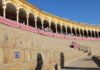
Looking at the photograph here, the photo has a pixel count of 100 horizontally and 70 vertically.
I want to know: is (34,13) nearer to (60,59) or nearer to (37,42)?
(60,59)

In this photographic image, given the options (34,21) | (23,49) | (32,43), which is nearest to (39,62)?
(32,43)

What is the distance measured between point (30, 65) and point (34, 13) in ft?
59.2

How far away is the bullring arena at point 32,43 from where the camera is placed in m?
16.2

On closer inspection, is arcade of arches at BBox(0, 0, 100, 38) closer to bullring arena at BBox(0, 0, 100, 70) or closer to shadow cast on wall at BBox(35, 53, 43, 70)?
bullring arena at BBox(0, 0, 100, 70)

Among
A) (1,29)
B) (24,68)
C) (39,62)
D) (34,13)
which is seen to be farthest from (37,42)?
(34,13)

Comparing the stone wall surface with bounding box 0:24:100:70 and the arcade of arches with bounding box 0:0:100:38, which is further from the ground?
the arcade of arches with bounding box 0:0:100:38

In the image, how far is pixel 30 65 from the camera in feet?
63.8

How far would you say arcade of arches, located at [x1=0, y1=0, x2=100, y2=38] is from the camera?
101ft

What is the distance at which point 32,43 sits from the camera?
849 inches

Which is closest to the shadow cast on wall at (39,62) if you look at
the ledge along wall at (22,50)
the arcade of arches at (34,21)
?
the ledge along wall at (22,50)

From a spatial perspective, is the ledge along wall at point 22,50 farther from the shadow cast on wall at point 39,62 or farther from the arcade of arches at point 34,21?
the arcade of arches at point 34,21

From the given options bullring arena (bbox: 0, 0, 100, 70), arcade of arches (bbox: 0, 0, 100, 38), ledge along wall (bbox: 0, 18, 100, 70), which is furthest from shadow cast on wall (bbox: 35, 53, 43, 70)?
arcade of arches (bbox: 0, 0, 100, 38)

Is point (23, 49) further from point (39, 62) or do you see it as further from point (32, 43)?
point (39, 62)

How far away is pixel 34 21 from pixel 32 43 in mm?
19161
